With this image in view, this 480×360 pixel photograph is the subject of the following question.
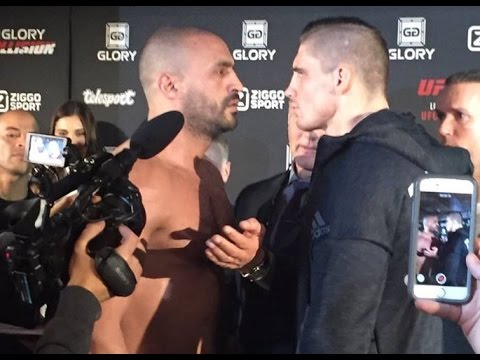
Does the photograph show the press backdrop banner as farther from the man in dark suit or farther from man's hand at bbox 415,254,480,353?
man's hand at bbox 415,254,480,353

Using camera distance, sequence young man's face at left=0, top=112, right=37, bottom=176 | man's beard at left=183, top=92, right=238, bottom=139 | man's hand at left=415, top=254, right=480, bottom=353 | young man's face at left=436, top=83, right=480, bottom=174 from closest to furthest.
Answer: man's hand at left=415, top=254, right=480, bottom=353 < young man's face at left=436, top=83, right=480, bottom=174 < man's beard at left=183, top=92, right=238, bottom=139 < young man's face at left=0, top=112, right=37, bottom=176

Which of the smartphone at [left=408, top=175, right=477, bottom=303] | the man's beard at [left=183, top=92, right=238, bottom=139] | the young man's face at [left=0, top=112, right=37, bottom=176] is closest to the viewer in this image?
the smartphone at [left=408, top=175, right=477, bottom=303]

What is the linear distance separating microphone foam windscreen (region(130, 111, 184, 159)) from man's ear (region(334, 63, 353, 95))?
0.43 metres

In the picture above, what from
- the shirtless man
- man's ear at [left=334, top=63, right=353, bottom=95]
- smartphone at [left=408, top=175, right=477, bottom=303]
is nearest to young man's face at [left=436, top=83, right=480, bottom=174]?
smartphone at [left=408, top=175, right=477, bottom=303]

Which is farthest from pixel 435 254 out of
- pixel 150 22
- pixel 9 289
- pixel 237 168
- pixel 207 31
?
pixel 9 289

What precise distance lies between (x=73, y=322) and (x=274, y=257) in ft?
1.81

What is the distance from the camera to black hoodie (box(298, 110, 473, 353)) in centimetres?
215

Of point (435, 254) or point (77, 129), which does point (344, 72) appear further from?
point (77, 129)

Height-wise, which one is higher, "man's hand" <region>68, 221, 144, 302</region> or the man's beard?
the man's beard

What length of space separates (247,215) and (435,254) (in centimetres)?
51

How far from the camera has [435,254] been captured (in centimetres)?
211

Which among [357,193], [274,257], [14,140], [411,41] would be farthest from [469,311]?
[14,140]

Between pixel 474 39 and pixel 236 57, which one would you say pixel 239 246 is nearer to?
pixel 236 57

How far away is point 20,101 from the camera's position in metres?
2.45
